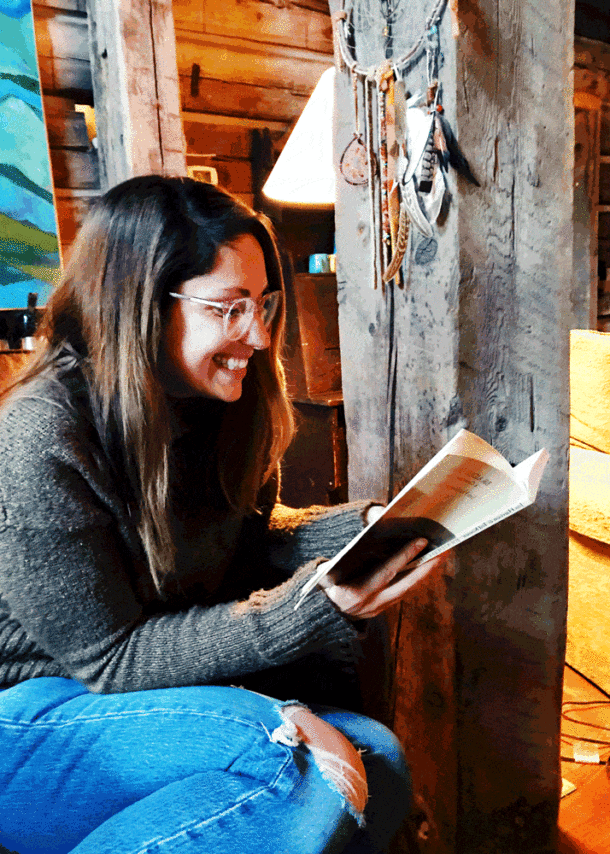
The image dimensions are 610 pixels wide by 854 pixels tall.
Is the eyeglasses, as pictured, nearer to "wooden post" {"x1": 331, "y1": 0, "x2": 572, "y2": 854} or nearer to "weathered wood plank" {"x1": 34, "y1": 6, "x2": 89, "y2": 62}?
"wooden post" {"x1": 331, "y1": 0, "x2": 572, "y2": 854}

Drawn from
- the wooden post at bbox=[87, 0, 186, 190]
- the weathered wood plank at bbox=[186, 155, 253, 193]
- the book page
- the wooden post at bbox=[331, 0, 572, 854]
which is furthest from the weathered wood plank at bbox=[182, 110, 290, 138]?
the book page

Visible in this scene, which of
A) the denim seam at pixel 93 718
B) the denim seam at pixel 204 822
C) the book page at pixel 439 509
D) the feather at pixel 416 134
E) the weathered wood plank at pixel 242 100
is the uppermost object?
the weathered wood plank at pixel 242 100

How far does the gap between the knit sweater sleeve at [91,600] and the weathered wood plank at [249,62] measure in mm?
2163

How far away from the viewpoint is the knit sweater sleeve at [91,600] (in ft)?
2.94

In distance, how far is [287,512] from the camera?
1.37 meters

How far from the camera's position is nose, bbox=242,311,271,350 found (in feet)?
3.59

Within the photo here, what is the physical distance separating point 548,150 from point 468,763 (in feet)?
3.34

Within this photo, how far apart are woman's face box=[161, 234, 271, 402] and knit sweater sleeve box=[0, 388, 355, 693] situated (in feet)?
0.66

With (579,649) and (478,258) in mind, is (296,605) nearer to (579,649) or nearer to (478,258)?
(478,258)

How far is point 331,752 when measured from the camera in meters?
0.90

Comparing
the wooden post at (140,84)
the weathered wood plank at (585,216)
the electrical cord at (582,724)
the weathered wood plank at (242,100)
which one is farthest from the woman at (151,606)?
the weathered wood plank at (585,216)

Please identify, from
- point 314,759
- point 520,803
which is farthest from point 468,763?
point 314,759

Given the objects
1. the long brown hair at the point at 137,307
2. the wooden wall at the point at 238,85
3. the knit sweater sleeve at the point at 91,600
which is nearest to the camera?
the knit sweater sleeve at the point at 91,600

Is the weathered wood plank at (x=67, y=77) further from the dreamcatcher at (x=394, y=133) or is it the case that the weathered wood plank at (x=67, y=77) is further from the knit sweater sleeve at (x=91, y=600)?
the knit sweater sleeve at (x=91, y=600)
